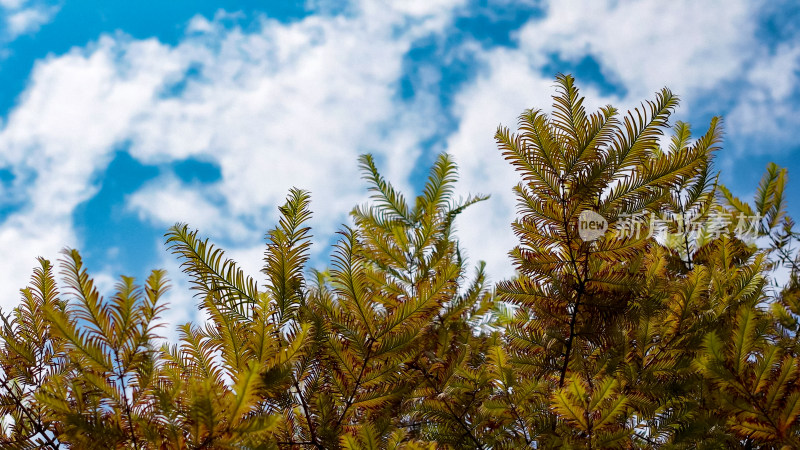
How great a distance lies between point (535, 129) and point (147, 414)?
1333 millimetres

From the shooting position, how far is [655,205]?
181 centimetres

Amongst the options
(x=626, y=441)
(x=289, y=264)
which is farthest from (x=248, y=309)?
(x=626, y=441)

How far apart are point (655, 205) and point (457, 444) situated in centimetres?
99

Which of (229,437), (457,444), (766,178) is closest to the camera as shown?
(229,437)

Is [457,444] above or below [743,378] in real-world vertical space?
below

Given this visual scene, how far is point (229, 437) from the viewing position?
1346 mm

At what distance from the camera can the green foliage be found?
57.4 inches

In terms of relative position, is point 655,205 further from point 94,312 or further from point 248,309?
point 94,312

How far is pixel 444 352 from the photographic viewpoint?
2.29 meters

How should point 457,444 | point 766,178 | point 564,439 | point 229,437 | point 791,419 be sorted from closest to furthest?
point 229,437, point 791,419, point 564,439, point 457,444, point 766,178

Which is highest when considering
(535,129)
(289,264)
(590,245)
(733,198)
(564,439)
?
(733,198)

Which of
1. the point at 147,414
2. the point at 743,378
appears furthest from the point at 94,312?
the point at 743,378

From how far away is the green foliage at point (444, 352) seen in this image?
4.78ft

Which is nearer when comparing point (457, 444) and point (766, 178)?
point (457, 444)
